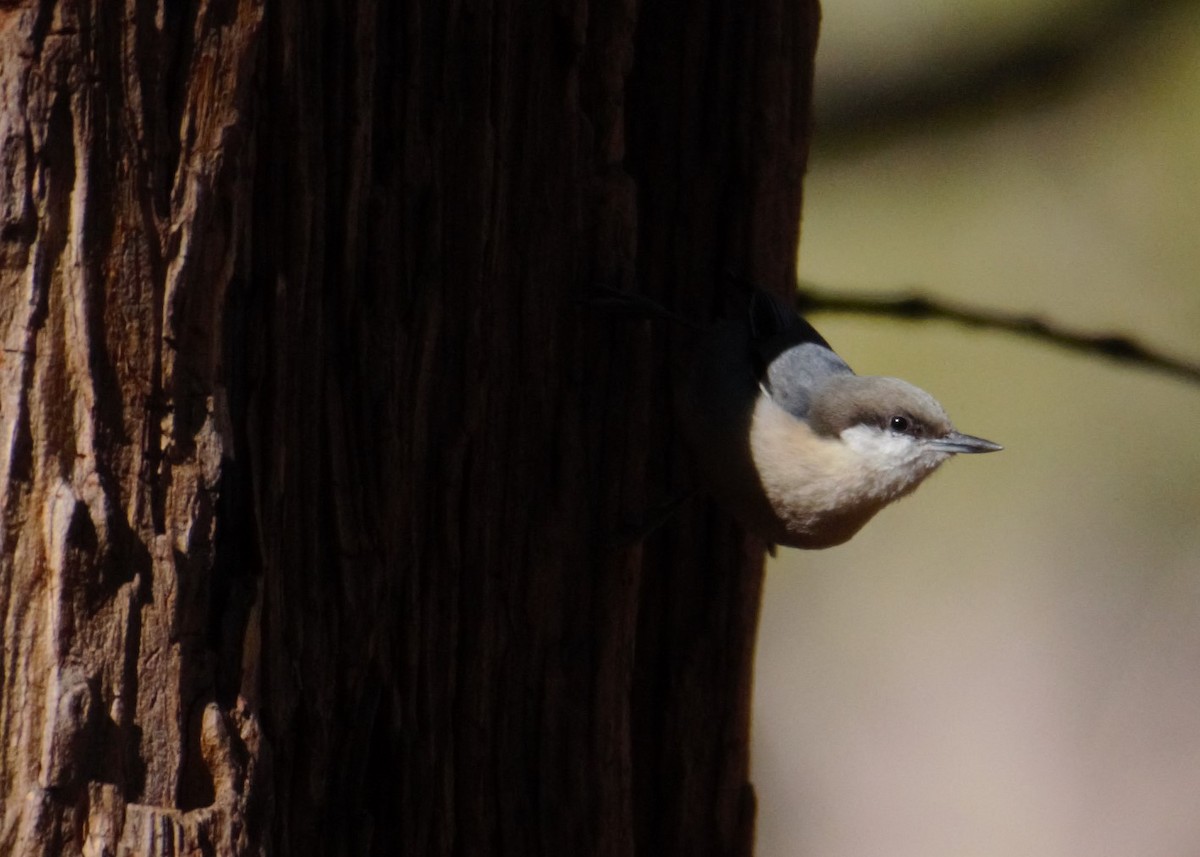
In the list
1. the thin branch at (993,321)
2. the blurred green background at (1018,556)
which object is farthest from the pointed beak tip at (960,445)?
the blurred green background at (1018,556)

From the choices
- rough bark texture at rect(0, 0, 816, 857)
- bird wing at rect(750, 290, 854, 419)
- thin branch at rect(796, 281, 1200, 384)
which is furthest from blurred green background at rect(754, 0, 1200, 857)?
rough bark texture at rect(0, 0, 816, 857)

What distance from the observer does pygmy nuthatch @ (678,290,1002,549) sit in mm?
2406

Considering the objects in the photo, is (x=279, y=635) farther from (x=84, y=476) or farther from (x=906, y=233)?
(x=906, y=233)

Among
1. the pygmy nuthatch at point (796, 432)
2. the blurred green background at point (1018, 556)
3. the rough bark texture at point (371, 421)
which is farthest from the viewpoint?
the blurred green background at point (1018, 556)

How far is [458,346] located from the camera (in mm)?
1907

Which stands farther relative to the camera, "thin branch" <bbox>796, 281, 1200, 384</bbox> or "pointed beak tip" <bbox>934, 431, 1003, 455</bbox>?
"pointed beak tip" <bbox>934, 431, 1003, 455</bbox>

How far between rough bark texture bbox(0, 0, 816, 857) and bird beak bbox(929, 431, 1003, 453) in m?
0.44

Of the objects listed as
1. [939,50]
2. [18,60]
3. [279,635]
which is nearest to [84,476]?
[279,635]

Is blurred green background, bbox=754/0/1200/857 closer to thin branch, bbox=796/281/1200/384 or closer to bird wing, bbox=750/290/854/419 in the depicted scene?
thin branch, bbox=796/281/1200/384

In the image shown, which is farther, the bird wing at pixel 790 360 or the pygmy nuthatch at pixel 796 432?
the bird wing at pixel 790 360

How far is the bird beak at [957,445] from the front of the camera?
2.61 meters

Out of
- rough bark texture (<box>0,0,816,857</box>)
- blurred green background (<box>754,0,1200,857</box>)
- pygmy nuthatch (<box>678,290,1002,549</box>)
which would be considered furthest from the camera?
blurred green background (<box>754,0,1200,857</box>)

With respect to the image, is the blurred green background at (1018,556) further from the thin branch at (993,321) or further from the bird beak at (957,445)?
the bird beak at (957,445)

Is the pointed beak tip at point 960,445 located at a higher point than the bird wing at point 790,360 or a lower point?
lower
